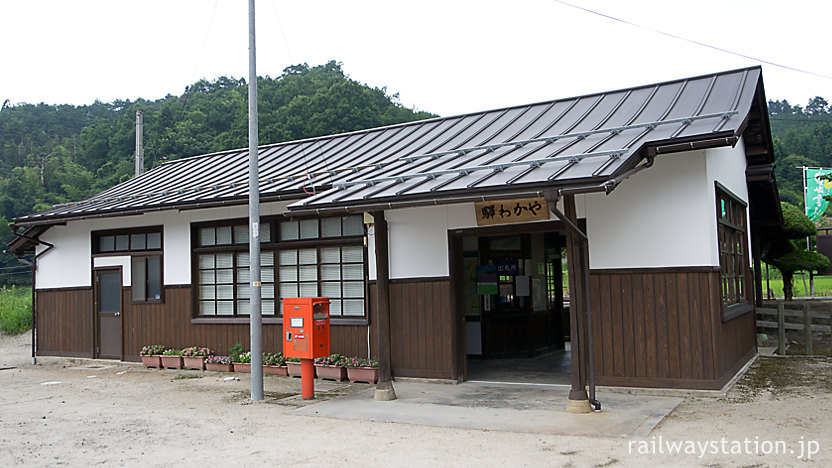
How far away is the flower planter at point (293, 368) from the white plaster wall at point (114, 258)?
258cm

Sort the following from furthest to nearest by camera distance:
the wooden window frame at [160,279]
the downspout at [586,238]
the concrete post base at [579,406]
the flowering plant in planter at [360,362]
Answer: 1. the wooden window frame at [160,279]
2. the flowering plant in planter at [360,362]
3. the concrete post base at [579,406]
4. the downspout at [586,238]

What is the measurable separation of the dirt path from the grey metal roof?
2551 millimetres

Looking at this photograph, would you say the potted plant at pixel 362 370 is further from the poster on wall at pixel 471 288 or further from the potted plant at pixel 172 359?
the potted plant at pixel 172 359

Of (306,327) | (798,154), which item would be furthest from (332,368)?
(798,154)

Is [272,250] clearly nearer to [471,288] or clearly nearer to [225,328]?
[225,328]

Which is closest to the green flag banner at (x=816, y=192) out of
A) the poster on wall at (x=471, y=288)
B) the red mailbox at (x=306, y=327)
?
the poster on wall at (x=471, y=288)

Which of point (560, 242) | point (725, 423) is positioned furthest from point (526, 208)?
point (560, 242)

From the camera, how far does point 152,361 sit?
12.3 m

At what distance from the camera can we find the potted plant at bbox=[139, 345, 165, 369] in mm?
12219

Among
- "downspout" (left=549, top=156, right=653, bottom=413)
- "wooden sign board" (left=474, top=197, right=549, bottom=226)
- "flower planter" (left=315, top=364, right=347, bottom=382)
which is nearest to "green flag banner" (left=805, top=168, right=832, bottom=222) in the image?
"downspout" (left=549, top=156, right=653, bottom=413)

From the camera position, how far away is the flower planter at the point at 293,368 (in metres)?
10.7

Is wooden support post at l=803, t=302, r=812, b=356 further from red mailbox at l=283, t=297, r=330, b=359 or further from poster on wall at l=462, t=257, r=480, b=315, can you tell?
red mailbox at l=283, t=297, r=330, b=359

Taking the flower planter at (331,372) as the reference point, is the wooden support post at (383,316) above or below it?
above

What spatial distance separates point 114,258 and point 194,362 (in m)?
3.00
